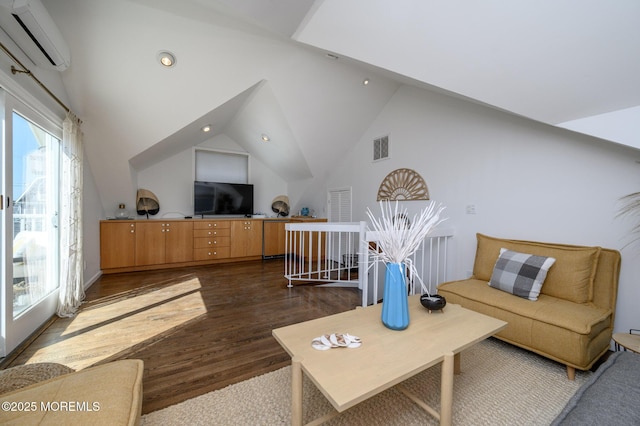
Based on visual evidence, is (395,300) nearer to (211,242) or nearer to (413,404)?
(413,404)

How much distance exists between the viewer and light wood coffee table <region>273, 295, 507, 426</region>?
0.99 m

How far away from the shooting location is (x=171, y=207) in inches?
204

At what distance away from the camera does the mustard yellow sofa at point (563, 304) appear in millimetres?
1683

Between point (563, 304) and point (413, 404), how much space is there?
147 cm

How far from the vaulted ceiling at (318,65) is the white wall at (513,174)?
0.51 m

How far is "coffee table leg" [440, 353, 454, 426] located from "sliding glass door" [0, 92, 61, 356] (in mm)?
2903

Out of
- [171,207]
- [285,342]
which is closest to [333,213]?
[171,207]

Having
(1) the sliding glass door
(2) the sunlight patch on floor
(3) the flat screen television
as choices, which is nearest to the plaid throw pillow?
(2) the sunlight patch on floor

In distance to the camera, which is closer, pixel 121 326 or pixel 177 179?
pixel 121 326

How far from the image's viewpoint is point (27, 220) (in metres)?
2.25

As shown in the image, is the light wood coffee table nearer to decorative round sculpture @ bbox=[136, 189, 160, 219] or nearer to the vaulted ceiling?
the vaulted ceiling

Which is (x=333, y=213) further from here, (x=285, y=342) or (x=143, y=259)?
(x=285, y=342)

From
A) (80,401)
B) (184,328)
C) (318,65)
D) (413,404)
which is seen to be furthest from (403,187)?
(80,401)

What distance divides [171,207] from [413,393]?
5236mm
